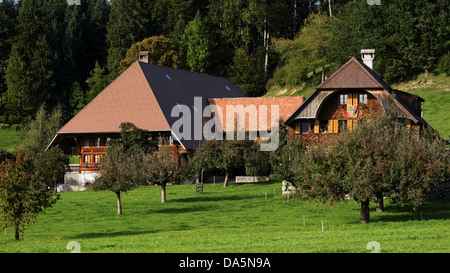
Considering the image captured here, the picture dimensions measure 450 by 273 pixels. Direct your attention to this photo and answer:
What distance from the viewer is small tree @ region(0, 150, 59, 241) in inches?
1220

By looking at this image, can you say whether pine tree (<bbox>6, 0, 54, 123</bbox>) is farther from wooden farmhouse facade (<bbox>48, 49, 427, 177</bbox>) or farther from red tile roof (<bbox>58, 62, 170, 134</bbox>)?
red tile roof (<bbox>58, 62, 170, 134</bbox>)

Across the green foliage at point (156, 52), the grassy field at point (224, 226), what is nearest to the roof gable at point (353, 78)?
the grassy field at point (224, 226)

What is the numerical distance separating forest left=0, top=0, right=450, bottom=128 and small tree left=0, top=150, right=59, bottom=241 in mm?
54983

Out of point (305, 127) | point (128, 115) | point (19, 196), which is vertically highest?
point (128, 115)

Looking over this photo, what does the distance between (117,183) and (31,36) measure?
74.9 m

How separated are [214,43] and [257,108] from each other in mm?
40371

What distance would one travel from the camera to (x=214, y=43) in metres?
105

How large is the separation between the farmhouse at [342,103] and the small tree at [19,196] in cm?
2607

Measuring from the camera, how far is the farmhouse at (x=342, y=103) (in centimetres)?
5212

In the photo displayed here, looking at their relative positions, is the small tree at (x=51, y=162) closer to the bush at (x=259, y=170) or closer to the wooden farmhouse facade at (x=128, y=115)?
the wooden farmhouse facade at (x=128, y=115)

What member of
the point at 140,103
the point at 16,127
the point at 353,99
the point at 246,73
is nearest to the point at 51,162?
the point at 140,103

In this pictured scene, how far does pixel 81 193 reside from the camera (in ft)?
177

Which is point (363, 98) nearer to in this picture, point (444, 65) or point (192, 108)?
point (192, 108)

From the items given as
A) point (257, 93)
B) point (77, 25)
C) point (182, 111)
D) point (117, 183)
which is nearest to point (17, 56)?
point (77, 25)
